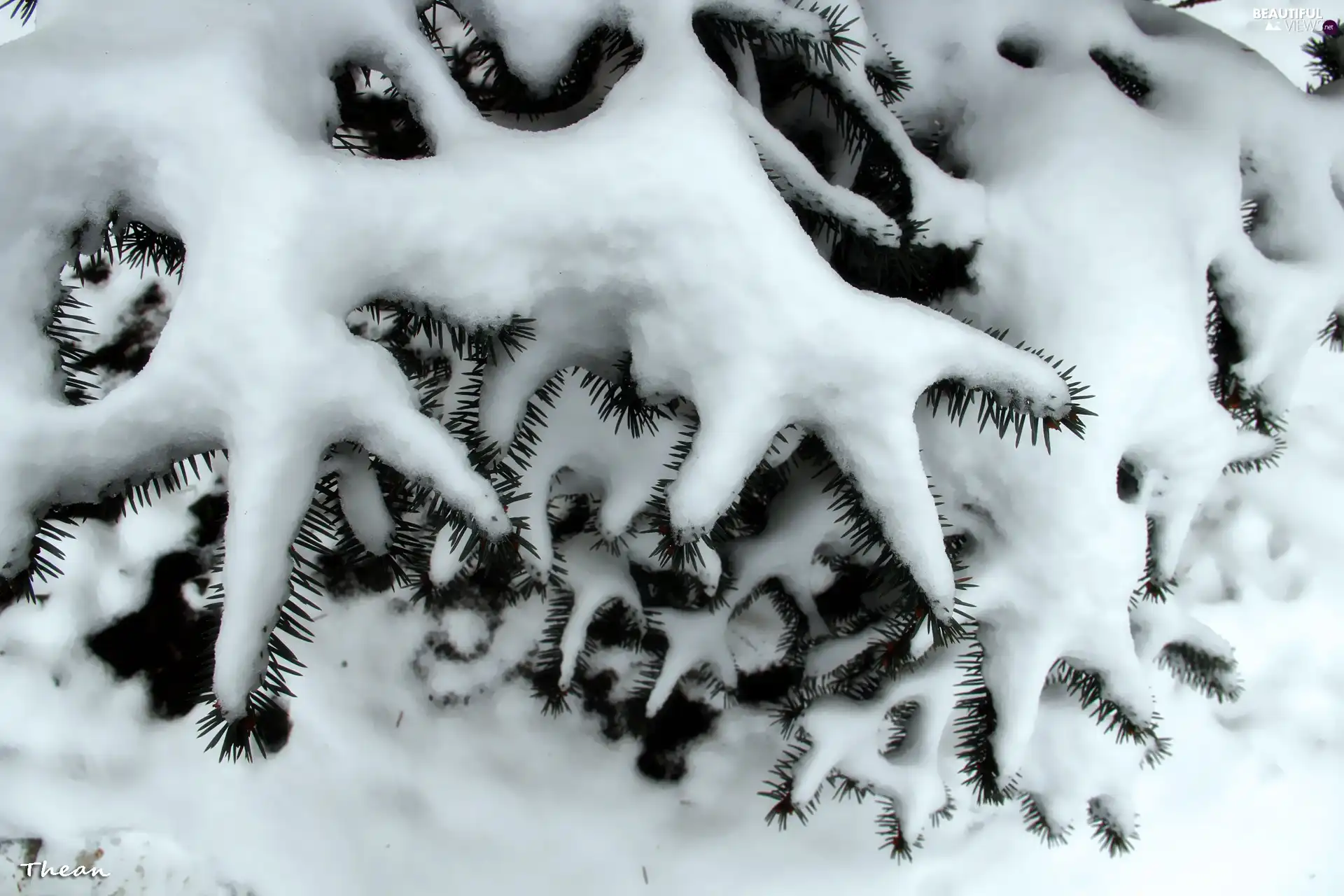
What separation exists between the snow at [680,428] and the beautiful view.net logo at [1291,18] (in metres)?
1.22

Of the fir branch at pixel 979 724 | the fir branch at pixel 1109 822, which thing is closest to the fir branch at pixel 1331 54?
the fir branch at pixel 979 724

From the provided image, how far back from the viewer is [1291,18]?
2285 mm

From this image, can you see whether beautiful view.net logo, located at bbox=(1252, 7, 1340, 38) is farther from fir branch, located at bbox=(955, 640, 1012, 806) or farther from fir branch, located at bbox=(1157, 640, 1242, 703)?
fir branch, located at bbox=(955, 640, 1012, 806)

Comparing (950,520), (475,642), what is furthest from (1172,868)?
(475,642)

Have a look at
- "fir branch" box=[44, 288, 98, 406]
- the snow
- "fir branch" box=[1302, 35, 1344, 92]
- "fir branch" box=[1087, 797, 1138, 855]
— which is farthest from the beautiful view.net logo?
"fir branch" box=[44, 288, 98, 406]

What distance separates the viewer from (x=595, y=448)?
127 centimetres

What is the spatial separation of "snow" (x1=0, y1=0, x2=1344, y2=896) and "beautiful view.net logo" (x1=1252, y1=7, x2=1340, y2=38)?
1222mm

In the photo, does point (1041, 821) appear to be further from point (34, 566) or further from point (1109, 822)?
point (34, 566)

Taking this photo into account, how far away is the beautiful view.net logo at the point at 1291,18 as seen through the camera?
7.16 feet

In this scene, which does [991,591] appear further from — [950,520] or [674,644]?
[674,644]

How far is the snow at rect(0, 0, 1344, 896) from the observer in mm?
706

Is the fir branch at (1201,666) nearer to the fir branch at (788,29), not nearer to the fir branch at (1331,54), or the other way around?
the fir branch at (1331,54)

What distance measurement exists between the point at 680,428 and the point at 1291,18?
258 centimetres

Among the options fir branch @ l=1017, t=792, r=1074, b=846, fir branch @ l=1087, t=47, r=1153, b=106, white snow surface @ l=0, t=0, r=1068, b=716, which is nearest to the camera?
white snow surface @ l=0, t=0, r=1068, b=716
